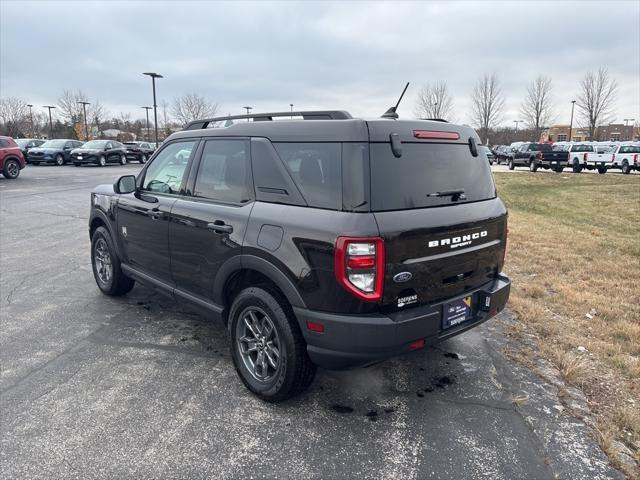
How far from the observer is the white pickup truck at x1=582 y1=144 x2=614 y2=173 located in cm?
3019

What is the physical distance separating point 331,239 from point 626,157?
111 ft

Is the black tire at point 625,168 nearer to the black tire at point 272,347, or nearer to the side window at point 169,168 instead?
the side window at point 169,168

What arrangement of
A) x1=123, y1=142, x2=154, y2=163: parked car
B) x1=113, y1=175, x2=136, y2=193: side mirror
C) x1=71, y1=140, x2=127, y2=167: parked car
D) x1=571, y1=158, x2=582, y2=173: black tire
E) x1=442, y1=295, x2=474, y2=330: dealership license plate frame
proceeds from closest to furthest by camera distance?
x1=442, y1=295, x2=474, y2=330: dealership license plate frame
x1=113, y1=175, x2=136, y2=193: side mirror
x1=71, y1=140, x2=127, y2=167: parked car
x1=571, y1=158, x2=582, y2=173: black tire
x1=123, y1=142, x2=154, y2=163: parked car

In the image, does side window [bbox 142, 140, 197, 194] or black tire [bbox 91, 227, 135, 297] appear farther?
black tire [bbox 91, 227, 135, 297]

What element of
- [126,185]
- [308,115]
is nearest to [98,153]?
[126,185]

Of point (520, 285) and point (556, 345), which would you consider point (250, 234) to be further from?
point (520, 285)

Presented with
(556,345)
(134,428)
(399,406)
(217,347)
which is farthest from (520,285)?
(134,428)

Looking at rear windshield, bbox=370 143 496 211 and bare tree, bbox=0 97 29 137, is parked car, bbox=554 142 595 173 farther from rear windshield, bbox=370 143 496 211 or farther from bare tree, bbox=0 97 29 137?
bare tree, bbox=0 97 29 137

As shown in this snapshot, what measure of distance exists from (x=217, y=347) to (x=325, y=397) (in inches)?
48.4

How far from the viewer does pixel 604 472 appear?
2527mm

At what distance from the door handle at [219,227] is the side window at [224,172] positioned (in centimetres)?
19

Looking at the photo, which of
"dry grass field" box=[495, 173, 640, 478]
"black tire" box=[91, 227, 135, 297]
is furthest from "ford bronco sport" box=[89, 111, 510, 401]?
"black tire" box=[91, 227, 135, 297]

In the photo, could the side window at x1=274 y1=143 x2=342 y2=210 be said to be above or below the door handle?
above

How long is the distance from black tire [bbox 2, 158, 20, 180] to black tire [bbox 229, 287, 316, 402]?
20.6m
